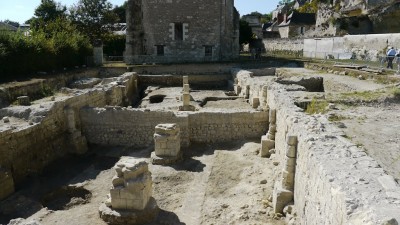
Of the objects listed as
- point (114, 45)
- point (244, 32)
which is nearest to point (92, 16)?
point (114, 45)

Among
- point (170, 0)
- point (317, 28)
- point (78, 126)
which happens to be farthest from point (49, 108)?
point (317, 28)

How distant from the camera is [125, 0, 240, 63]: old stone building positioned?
3028 centimetres

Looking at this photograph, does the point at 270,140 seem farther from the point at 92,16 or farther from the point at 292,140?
the point at 92,16

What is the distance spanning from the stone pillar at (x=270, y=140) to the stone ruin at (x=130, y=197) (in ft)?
14.4

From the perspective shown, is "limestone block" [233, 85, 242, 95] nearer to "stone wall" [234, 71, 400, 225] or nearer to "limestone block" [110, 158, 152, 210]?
"stone wall" [234, 71, 400, 225]

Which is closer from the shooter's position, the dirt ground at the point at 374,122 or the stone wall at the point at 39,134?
the dirt ground at the point at 374,122

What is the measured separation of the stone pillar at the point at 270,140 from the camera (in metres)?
11.4

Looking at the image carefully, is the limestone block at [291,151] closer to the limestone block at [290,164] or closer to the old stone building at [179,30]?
the limestone block at [290,164]

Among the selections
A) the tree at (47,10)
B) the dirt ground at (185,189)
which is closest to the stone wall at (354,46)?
the dirt ground at (185,189)

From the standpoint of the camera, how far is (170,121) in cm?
1309

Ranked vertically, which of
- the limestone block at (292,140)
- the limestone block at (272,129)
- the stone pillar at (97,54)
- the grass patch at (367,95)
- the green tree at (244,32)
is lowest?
the limestone block at (272,129)

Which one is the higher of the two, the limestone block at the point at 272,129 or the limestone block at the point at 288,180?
the limestone block at the point at 272,129

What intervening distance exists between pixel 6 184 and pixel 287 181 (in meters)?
7.56

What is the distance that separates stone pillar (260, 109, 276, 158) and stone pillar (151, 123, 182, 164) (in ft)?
9.00
